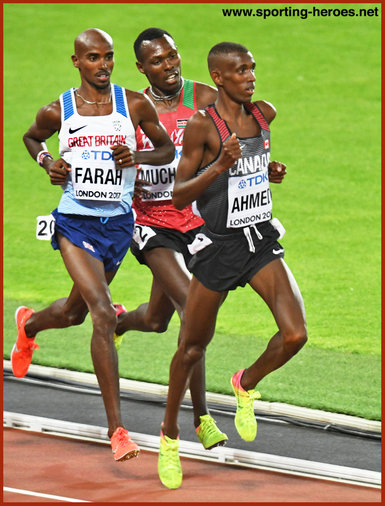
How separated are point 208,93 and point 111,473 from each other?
2.71 m

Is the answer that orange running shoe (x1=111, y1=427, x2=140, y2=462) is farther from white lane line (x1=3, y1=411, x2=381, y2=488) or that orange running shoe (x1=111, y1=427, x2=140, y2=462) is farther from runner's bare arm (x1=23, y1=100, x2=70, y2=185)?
runner's bare arm (x1=23, y1=100, x2=70, y2=185)

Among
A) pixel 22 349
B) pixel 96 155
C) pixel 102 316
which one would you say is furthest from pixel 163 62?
pixel 22 349

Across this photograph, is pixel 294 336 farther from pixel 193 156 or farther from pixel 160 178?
pixel 160 178

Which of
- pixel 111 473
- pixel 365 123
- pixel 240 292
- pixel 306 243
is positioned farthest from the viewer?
pixel 365 123

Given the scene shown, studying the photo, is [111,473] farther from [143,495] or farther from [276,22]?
[276,22]

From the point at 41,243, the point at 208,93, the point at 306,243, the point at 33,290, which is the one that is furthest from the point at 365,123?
the point at 208,93

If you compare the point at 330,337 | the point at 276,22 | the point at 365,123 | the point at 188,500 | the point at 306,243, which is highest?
the point at 276,22

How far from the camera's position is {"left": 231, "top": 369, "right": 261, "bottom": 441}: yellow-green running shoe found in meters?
7.18

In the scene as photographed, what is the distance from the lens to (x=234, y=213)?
6820mm

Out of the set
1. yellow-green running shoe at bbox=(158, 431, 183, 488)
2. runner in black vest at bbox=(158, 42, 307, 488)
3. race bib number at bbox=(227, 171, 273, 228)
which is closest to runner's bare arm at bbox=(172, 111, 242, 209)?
runner in black vest at bbox=(158, 42, 307, 488)

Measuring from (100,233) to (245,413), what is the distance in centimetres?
155

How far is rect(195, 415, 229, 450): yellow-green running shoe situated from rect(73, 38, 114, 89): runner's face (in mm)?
2359

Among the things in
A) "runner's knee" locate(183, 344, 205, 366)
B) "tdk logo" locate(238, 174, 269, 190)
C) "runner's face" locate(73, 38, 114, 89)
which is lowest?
"runner's knee" locate(183, 344, 205, 366)

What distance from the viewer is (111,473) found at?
24.9 ft
